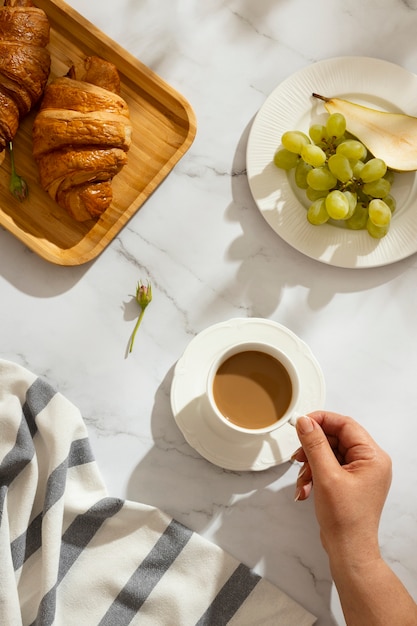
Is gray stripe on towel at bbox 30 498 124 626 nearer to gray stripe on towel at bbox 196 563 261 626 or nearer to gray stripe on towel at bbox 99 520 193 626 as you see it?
gray stripe on towel at bbox 99 520 193 626

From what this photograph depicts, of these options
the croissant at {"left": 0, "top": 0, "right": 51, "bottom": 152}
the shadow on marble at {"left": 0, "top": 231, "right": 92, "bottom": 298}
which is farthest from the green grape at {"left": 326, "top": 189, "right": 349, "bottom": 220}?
the croissant at {"left": 0, "top": 0, "right": 51, "bottom": 152}

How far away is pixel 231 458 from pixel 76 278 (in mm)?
493

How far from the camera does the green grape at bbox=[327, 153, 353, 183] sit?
1.33m

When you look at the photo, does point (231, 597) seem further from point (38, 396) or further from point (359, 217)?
point (359, 217)

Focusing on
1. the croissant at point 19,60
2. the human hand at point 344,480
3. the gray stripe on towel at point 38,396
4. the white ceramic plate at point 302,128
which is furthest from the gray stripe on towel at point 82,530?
the croissant at point 19,60

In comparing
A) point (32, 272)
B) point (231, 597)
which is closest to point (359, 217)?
point (32, 272)

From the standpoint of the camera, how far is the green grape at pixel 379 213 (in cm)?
134

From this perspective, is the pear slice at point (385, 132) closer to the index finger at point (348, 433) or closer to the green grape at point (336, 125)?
the green grape at point (336, 125)

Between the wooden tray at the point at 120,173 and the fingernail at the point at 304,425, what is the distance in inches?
21.1

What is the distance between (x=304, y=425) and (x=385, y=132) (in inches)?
24.0

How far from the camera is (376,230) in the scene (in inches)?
54.2

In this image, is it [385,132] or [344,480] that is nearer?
[344,480]

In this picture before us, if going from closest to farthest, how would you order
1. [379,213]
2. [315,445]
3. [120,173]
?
[315,445], [379,213], [120,173]

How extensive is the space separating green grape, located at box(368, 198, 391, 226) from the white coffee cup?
0.32 metres
